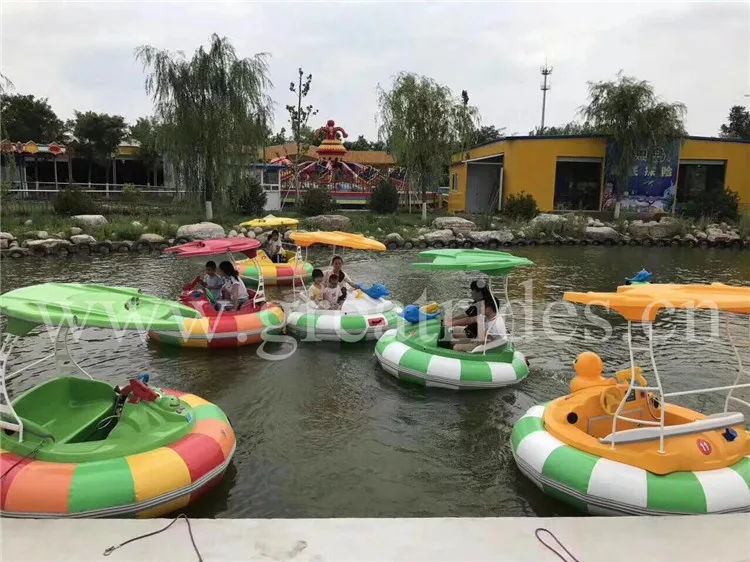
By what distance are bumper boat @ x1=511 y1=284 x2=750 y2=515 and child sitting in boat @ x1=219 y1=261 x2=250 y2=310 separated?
6.56 meters

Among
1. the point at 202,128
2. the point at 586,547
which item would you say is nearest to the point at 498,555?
the point at 586,547

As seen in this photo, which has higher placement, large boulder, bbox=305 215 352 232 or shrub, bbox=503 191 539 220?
shrub, bbox=503 191 539 220

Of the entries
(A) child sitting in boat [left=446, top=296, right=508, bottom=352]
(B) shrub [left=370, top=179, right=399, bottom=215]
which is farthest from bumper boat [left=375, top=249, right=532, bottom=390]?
(B) shrub [left=370, top=179, right=399, bottom=215]

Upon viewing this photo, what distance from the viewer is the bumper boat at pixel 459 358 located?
26.8 feet

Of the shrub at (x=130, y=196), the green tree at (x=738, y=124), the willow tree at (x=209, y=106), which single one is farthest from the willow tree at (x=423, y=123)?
the green tree at (x=738, y=124)

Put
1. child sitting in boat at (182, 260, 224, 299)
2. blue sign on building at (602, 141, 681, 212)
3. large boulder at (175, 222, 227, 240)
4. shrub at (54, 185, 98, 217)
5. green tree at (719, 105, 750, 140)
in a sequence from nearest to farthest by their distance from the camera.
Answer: child sitting in boat at (182, 260, 224, 299) → large boulder at (175, 222, 227, 240) → shrub at (54, 185, 98, 217) → blue sign on building at (602, 141, 681, 212) → green tree at (719, 105, 750, 140)

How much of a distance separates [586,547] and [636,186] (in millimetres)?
33809

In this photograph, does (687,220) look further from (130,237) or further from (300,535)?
(300,535)

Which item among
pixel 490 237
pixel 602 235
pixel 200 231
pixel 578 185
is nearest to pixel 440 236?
pixel 490 237

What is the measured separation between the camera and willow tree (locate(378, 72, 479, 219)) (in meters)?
31.4

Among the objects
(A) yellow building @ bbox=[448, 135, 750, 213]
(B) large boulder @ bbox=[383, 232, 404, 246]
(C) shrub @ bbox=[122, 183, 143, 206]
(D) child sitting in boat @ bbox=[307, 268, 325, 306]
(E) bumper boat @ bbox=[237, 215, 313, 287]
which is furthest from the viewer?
(A) yellow building @ bbox=[448, 135, 750, 213]

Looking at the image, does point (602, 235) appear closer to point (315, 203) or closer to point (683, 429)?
point (315, 203)

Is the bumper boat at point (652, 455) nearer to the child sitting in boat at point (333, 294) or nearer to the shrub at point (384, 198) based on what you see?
the child sitting in boat at point (333, 294)

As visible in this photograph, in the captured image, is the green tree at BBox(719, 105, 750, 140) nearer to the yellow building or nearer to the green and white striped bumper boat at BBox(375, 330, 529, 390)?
the yellow building
